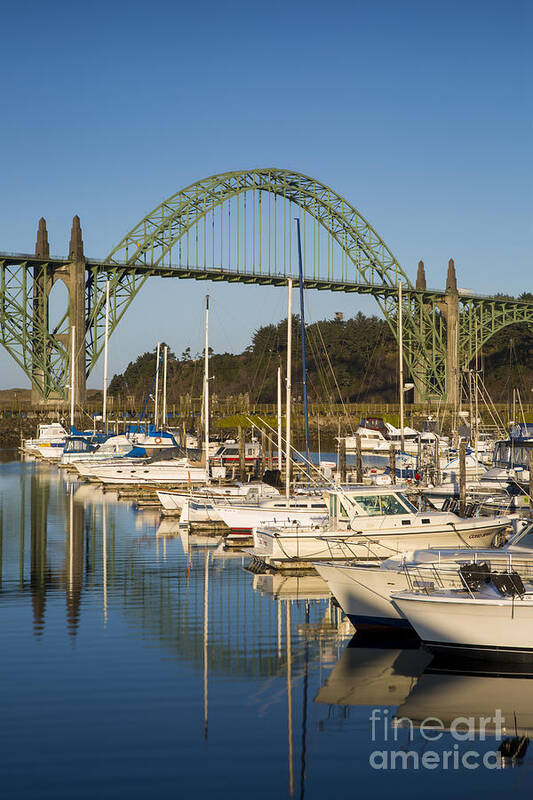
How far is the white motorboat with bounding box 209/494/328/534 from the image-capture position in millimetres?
29922

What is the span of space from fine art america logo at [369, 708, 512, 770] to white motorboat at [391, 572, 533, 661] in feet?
7.15

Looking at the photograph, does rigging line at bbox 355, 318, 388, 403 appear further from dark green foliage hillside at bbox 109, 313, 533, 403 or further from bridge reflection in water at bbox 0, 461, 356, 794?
bridge reflection in water at bbox 0, 461, 356, 794

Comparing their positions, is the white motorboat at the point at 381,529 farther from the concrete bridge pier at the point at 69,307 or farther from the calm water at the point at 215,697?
the concrete bridge pier at the point at 69,307

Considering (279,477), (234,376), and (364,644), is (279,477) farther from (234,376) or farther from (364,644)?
(234,376)

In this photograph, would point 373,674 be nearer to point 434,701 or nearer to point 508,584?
point 434,701

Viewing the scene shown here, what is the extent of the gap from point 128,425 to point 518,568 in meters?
63.8

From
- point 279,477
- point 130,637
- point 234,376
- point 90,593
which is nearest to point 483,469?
point 279,477

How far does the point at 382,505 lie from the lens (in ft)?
83.4

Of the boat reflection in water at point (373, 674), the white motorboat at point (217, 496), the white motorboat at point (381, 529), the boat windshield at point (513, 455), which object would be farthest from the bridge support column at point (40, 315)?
the boat reflection in water at point (373, 674)

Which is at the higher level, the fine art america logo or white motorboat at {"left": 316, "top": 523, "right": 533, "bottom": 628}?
white motorboat at {"left": 316, "top": 523, "right": 533, "bottom": 628}

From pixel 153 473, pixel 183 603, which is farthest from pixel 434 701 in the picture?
pixel 153 473

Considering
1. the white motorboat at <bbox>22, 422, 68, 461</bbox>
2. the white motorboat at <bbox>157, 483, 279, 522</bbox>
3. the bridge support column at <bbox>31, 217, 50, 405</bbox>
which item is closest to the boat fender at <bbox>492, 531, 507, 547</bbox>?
the white motorboat at <bbox>157, 483, 279, 522</bbox>

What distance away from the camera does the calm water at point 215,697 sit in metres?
12.8

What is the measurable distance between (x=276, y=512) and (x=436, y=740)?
1700 centimetres
